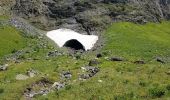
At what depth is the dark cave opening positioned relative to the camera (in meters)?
86.2

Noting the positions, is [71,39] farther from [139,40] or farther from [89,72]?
[89,72]

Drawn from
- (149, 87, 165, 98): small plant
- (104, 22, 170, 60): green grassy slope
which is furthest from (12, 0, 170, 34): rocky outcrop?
(149, 87, 165, 98): small plant

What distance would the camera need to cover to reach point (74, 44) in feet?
294

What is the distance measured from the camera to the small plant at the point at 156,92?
102 ft

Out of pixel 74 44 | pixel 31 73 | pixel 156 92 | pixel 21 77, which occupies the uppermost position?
pixel 156 92

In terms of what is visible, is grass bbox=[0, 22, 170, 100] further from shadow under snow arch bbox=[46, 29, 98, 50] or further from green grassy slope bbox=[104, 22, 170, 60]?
shadow under snow arch bbox=[46, 29, 98, 50]

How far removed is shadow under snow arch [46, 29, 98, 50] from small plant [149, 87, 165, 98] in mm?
51428

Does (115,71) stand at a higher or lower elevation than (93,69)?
higher

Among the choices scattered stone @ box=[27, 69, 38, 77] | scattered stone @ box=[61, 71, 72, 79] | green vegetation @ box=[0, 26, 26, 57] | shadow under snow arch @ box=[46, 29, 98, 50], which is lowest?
shadow under snow arch @ box=[46, 29, 98, 50]

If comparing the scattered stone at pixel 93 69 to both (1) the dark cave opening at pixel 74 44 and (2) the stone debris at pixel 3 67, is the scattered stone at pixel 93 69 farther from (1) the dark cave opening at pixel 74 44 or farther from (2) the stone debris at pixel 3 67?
(1) the dark cave opening at pixel 74 44

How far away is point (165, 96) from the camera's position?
100 feet

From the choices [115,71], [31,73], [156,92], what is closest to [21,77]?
Answer: [31,73]

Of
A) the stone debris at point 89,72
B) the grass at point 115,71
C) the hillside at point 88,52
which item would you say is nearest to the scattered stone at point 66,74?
the hillside at point 88,52

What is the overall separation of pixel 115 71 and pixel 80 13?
5286cm
